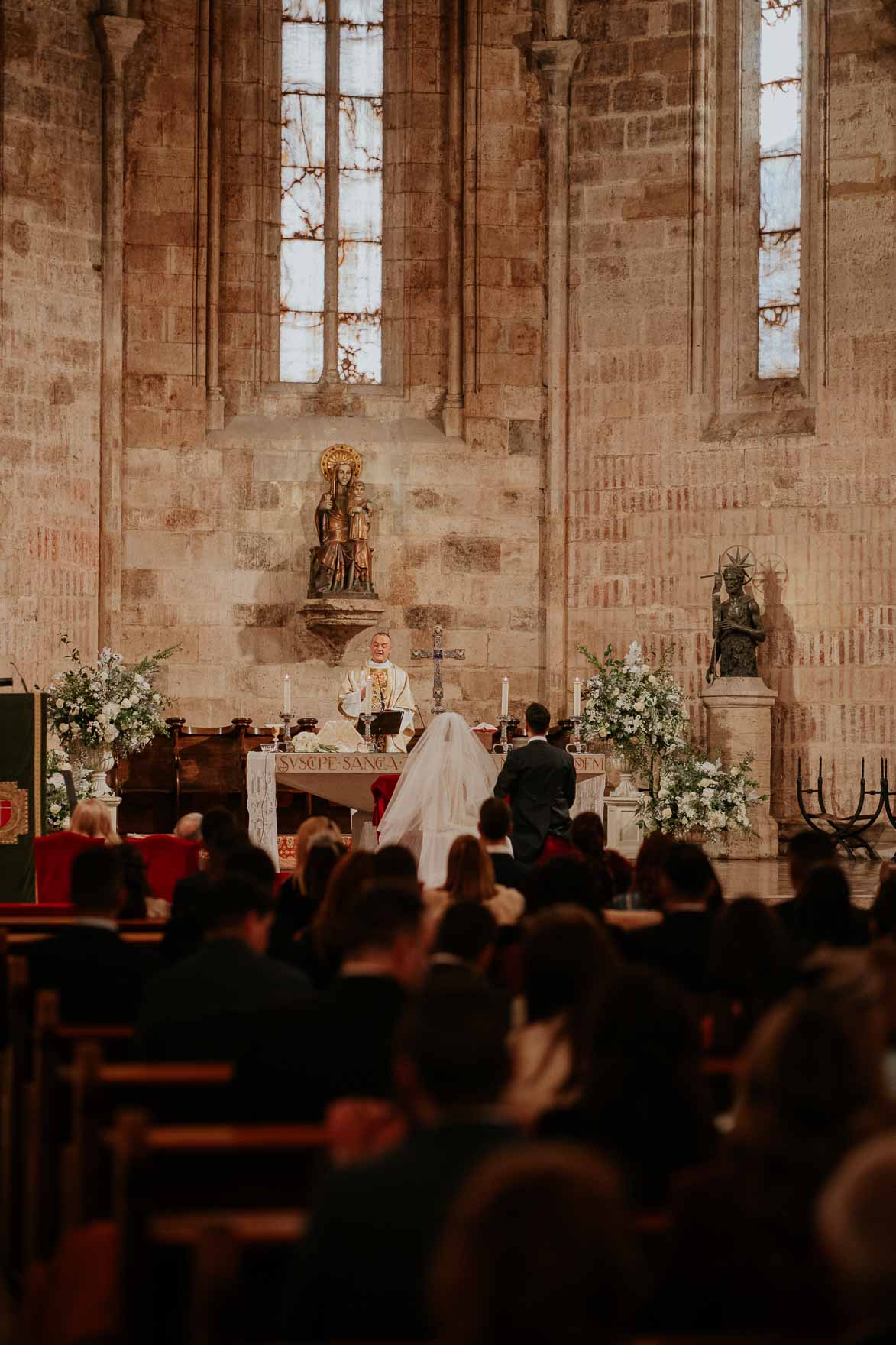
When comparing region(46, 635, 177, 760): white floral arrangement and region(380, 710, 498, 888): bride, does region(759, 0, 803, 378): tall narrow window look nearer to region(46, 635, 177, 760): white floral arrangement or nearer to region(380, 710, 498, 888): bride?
region(46, 635, 177, 760): white floral arrangement

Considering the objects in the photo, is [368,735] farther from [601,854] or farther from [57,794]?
[601,854]

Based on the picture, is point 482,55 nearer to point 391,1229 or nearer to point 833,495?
point 833,495

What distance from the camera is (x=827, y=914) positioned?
5.63 m

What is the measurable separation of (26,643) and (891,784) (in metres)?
8.36

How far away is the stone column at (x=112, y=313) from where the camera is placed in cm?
1769

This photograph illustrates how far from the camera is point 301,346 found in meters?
18.9

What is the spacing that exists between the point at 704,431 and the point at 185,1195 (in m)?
A: 15.6

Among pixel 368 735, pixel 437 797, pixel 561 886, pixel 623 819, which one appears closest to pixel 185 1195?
pixel 561 886

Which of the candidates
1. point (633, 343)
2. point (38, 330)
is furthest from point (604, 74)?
point (38, 330)

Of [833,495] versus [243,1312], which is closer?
[243,1312]

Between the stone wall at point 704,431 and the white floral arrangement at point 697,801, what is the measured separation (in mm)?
1958

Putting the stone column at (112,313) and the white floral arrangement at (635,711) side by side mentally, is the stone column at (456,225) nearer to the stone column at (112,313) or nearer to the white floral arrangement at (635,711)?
the stone column at (112,313)

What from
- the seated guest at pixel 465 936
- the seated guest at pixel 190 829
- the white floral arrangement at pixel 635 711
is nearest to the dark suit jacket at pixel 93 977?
the seated guest at pixel 465 936

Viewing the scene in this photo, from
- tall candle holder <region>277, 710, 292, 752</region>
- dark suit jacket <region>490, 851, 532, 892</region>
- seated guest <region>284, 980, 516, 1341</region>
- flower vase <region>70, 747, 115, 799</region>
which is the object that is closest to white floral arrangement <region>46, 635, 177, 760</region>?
flower vase <region>70, 747, 115, 799</region>
